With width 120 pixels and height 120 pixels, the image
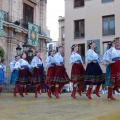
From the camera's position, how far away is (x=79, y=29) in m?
25.2

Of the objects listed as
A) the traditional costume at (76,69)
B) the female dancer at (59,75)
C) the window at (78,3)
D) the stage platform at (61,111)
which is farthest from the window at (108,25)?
the stage platform at (61,111)

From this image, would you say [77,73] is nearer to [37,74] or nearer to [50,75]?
[50,75]

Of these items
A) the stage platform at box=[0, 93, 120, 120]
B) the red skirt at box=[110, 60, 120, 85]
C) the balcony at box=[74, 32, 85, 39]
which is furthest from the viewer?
the balcony at box=[74, 32, 85, 39]

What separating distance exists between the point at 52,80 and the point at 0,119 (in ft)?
16.3

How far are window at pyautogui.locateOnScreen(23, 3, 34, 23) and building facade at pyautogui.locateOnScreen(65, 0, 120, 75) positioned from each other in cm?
451

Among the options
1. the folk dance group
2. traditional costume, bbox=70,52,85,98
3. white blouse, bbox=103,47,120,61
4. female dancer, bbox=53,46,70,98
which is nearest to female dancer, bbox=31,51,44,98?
the folk dance group

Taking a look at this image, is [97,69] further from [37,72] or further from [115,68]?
[37,72]

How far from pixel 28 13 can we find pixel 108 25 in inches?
269

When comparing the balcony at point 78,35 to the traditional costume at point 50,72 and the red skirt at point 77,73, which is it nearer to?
the traditional costume at point 50,72

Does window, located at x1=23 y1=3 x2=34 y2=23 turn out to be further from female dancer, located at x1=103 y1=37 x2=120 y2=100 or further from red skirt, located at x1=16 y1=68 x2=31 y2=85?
female dancer, located at x1=103 y1=37 x2=120 y2=100

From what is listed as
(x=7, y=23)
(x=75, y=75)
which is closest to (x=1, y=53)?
(x=7, y=23)

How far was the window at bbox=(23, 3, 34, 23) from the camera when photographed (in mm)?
21156

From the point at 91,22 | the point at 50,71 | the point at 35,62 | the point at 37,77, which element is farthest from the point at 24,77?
the point at 91,22

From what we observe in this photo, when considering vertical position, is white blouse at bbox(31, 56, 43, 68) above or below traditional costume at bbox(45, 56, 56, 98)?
above
